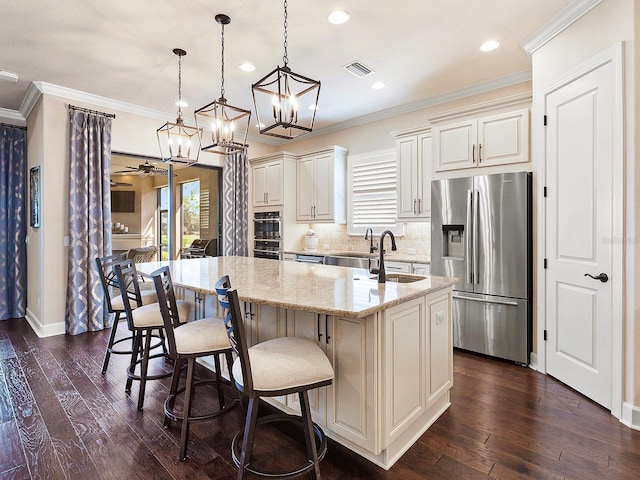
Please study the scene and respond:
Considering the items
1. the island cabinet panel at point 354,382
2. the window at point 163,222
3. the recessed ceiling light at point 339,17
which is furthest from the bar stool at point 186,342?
the window at point 163,222

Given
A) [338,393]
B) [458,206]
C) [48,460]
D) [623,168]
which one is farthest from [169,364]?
[623,168]

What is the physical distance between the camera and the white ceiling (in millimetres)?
2748

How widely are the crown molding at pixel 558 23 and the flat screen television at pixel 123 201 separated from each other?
621 cm

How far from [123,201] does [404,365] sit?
6.08 meters

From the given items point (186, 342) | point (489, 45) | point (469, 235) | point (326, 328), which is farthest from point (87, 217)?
point (489, 45)

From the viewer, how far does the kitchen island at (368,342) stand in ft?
5.95

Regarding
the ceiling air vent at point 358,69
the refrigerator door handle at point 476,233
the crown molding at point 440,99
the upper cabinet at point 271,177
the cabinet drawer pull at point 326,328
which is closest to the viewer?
the cabinet drawer pull at point 326,328

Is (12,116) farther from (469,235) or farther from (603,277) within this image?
(603,277)

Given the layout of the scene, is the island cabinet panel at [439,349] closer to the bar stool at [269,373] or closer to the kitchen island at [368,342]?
the kitchen island at [368,342]

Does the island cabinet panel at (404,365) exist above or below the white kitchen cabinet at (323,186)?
below

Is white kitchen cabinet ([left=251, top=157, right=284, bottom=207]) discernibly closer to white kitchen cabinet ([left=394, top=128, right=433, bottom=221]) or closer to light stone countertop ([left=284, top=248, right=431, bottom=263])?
light stone countertop ([left=284, top=248, right=431, bottom=263])

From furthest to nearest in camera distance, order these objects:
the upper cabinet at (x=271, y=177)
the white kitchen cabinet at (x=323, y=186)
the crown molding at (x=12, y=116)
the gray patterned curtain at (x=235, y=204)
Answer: the gray patterned curtain at (x=235, y=204) → the upper cabinet at (x=271, y=177) → the white kitchen cabinet at (x=323, y=186) → the crown molding at (x=12, y=116)

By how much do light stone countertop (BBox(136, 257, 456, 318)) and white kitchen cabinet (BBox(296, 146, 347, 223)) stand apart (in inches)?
92.8

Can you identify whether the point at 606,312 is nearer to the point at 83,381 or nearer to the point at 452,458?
the point at 452,458
